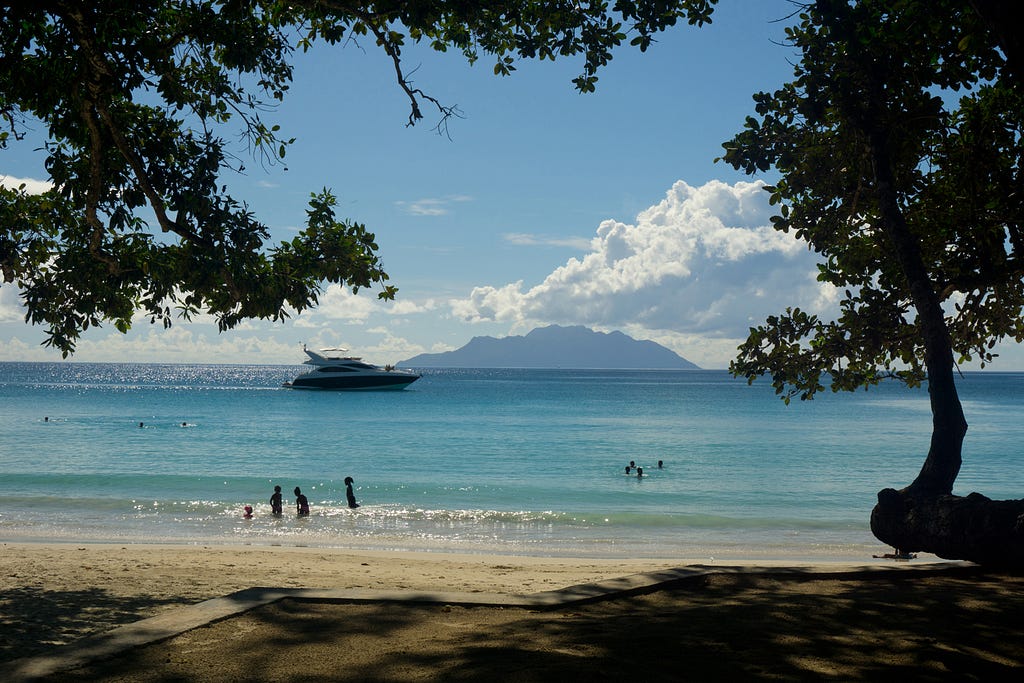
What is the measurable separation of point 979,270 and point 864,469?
31.3 meters

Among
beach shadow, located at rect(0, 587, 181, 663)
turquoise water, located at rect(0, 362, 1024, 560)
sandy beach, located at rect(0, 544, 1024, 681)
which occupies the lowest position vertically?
turquoise water, located at rect(0, 362, 1024, 560)

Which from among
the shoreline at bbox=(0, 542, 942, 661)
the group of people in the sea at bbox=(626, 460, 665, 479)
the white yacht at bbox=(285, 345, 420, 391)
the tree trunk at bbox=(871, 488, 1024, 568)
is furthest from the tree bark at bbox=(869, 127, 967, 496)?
the white yacht at bbox=(285, 345, 420, 391)

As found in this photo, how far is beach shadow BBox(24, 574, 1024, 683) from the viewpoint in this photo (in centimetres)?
529

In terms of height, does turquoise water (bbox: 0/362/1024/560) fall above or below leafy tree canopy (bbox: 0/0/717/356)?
below

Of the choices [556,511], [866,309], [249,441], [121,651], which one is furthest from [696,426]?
[121,651]

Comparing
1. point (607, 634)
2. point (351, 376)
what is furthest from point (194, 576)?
point (351, 376)

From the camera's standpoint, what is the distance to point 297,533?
2225 cm

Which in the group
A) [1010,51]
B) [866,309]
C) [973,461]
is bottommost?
[973,461]

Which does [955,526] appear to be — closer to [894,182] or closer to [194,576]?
[894,182]

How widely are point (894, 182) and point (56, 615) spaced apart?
12565 millimetres

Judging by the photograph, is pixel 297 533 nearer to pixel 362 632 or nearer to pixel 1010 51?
pixel 362 632

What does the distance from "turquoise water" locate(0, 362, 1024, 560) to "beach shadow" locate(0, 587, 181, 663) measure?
11.4 m

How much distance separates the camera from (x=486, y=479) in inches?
1406

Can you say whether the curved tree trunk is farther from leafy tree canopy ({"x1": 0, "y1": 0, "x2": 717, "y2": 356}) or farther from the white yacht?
the white yacht
